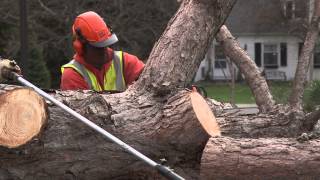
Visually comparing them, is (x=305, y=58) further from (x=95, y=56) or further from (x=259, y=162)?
(x=259, y=162)

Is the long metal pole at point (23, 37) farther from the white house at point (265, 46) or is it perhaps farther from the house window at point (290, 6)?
the white house at point (265, 46)

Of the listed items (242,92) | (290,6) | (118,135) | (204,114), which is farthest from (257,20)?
(118,135)

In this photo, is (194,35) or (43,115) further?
(194,35)

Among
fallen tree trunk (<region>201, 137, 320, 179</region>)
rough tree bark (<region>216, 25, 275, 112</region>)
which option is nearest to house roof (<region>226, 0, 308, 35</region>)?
rough tree bark (<region>216, 25, 275, 112</region>)

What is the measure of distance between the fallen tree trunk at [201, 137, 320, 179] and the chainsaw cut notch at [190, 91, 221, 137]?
152mm

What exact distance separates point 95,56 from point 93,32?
23 centimetres

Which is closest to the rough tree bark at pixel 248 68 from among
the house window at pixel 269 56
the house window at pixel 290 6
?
the house window at pixel 290 6

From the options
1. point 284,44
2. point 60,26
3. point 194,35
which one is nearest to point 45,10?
point 60,26

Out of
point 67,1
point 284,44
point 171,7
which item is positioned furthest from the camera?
point 284,44

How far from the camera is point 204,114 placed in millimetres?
4809

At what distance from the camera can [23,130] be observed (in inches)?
178

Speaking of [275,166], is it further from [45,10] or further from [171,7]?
[171,7]

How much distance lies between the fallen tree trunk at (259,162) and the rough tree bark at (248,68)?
278cm

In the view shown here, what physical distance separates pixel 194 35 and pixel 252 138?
3.35 feet
